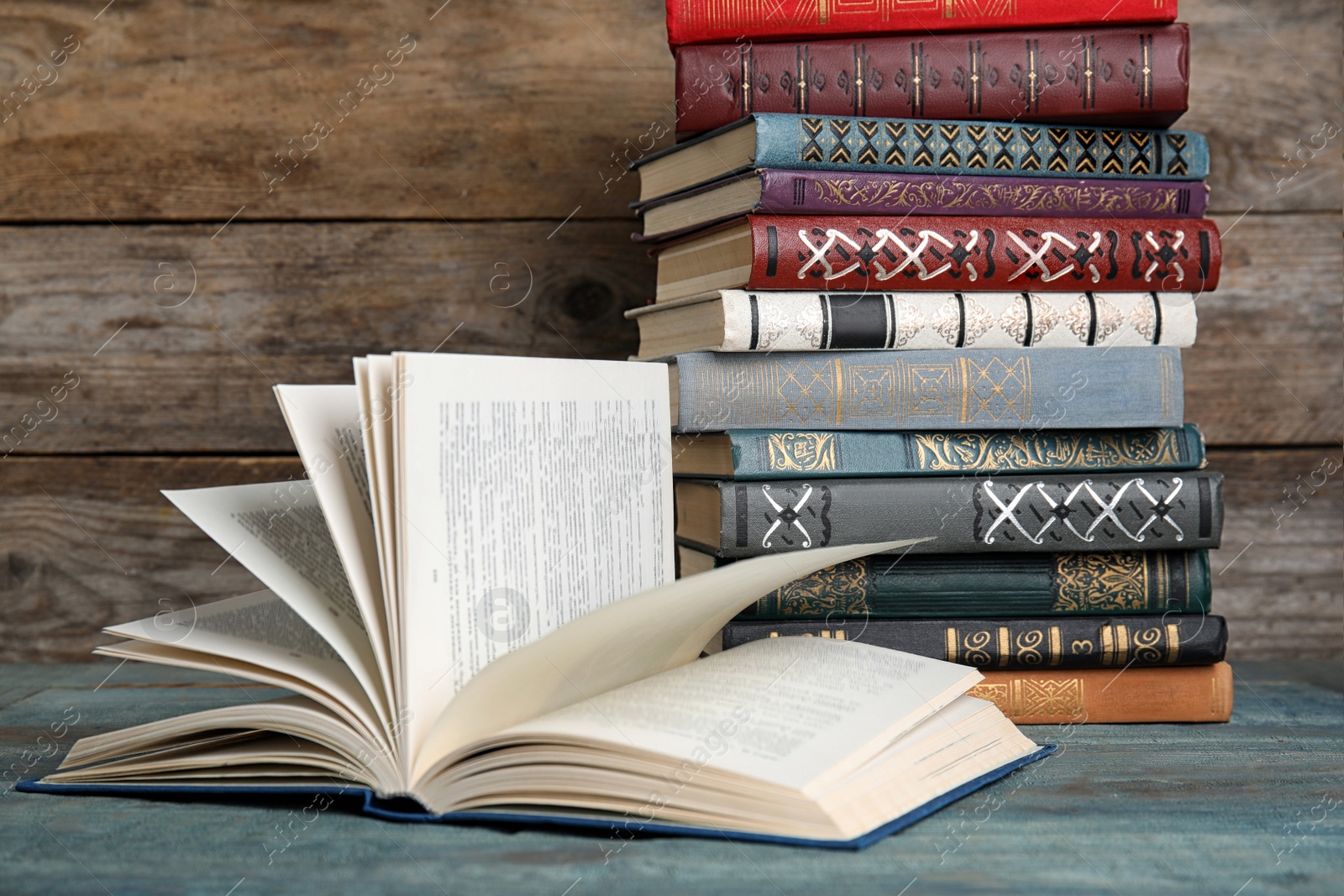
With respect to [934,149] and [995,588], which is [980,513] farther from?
[934,149]

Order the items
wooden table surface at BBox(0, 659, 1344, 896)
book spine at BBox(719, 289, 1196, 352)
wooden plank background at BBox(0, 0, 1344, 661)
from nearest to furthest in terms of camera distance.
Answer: wooden table surface at BBox(0, 659, 1344, 896), book spine at BBox(719, 289, 1196, 352), wooden plank background at BBox(0, 0, 1344, 661)

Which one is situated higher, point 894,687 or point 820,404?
point 820,404

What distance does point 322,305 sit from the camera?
1013mm

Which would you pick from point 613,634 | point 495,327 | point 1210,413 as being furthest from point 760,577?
point 1210,413

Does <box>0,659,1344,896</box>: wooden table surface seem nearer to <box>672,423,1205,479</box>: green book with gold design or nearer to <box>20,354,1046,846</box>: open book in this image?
<box>20,354,1046,846</box>: open book

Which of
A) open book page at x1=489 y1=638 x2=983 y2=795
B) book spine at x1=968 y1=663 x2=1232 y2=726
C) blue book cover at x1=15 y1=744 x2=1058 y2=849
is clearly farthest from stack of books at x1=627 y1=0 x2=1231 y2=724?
blue book cover at x1=15 y1=744 x2=1058 y2=849

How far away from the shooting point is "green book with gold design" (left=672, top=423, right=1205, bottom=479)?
761 mm

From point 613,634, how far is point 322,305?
1.92ft

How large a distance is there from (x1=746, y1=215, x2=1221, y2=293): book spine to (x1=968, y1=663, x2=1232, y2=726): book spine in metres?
0.29

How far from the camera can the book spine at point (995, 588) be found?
2.54 ft

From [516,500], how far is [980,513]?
13.8 inches

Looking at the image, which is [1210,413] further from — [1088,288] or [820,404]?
[820,404]

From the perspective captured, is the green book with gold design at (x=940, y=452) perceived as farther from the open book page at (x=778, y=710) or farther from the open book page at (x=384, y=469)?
the open book page at (x=384, y=469)

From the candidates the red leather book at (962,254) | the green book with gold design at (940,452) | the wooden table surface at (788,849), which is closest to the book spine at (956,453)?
the green book with gold design at (940,452)
